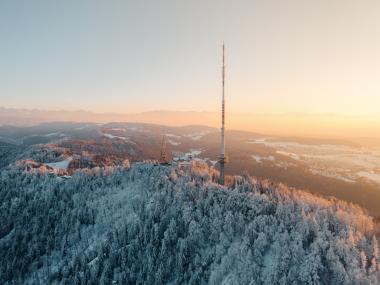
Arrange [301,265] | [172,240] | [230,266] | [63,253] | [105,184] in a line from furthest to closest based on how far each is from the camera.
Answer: [105,184] → [63,253] → [172,240] → [230,266] → [301,265]

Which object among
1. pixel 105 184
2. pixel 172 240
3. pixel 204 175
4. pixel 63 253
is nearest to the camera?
pixel 172 240

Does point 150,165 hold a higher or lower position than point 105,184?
higher

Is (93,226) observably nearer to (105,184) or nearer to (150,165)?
(105,184)

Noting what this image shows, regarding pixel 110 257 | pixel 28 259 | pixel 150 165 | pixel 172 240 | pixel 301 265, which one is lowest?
pixel 28 259

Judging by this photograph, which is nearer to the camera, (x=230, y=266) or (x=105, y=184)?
(x=230, y=266)

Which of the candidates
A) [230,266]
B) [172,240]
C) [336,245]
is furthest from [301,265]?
[172,240]

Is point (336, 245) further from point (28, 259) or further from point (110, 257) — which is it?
point (28, 259)
